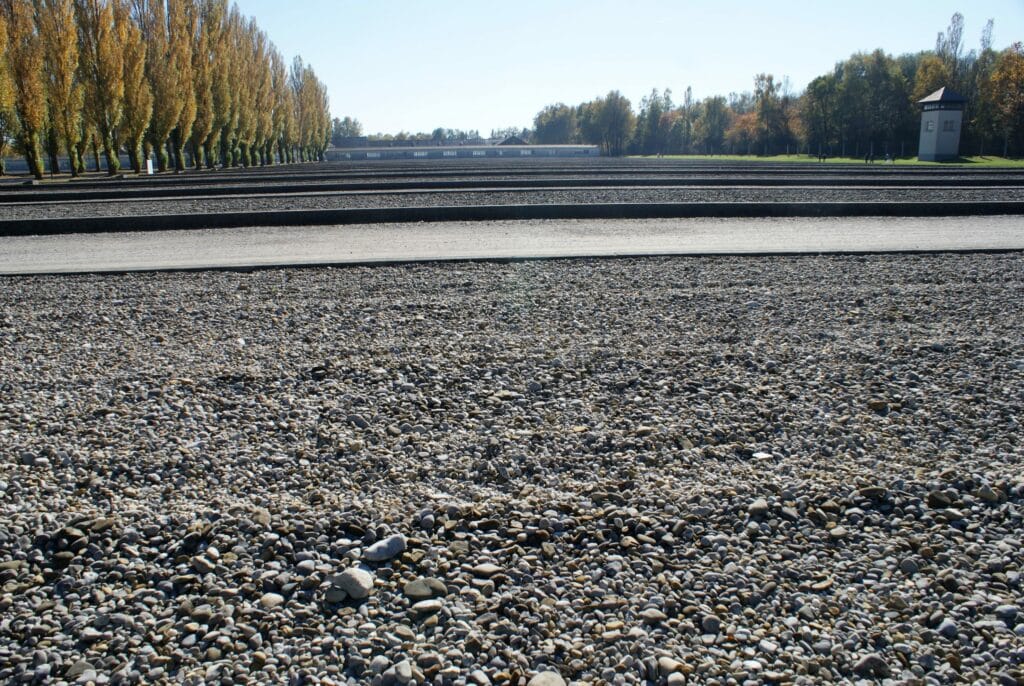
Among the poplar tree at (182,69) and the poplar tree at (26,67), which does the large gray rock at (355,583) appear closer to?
the poplar tree at (26,67)

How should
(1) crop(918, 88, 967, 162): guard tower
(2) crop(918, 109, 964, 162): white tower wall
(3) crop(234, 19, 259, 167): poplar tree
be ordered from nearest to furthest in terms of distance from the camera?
1. (1) crop(918, 88, 967, 162): guard tower
2. (2) crop(918, 109, 964, 162): white tower wall
3. (3) crop(234, 19, 259, 167): poplar tree

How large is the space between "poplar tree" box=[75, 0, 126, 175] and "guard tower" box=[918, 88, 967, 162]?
46.9m

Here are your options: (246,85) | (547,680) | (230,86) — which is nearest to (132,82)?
(230,86)

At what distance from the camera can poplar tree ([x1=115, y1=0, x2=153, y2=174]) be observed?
35875 mm

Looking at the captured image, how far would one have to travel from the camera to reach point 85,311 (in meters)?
7.43

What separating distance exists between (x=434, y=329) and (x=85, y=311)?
3630 mm

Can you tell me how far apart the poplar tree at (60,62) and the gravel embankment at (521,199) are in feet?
52.0

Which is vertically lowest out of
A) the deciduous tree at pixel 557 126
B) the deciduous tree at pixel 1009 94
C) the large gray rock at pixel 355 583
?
the large gray rock at pixel 355 583

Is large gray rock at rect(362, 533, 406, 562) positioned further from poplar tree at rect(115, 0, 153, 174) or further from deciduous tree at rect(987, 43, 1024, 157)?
deciduous tree at rect(987, 43, 1024, 157)

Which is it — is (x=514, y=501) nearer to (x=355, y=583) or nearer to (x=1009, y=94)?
(x=355, y=583)

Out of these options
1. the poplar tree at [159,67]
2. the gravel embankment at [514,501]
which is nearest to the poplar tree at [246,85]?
the poplar tree at [159,67]

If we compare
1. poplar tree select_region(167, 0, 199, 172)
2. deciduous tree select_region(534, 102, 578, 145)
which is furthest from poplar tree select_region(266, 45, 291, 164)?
deciduous tree select_region(534, 102, 578, 145)

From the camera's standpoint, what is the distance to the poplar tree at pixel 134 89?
35875 mm

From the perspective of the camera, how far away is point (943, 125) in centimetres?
4812
